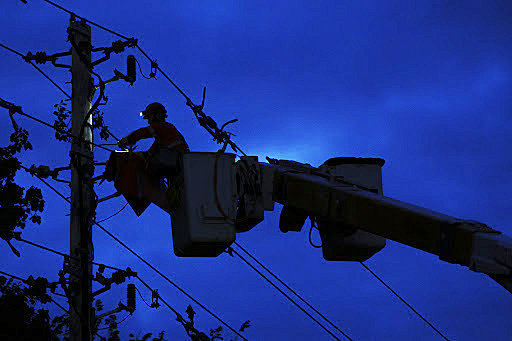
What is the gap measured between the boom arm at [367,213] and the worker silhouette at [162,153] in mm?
686

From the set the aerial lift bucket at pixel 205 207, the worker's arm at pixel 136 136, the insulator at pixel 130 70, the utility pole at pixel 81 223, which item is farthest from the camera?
the insulator at pixel 130 70

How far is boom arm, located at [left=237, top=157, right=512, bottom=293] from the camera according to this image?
5582 millimetres

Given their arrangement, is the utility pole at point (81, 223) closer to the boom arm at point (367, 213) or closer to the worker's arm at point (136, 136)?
the worker's arm at point (136, 136)

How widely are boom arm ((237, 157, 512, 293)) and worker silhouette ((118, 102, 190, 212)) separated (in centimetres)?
69

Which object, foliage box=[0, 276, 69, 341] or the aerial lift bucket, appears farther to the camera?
foliage box=[0, 276, 69, 341]

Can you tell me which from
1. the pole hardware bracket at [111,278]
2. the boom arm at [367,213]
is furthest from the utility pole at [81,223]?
the boom arm at [367,213]

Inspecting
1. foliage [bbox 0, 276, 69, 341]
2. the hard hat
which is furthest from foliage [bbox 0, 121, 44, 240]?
the hard hat

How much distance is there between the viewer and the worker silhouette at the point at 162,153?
7.92 meters

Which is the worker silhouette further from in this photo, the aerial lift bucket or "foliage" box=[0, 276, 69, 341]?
"foliage" box=[0, 276, 69, 341]

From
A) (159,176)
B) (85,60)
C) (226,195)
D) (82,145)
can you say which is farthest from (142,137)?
(85,60)

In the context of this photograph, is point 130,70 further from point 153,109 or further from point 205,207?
point 205,207

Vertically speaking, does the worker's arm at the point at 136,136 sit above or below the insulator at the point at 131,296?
below

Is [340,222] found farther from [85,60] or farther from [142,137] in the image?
[85,60]

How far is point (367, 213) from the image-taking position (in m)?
6.75
